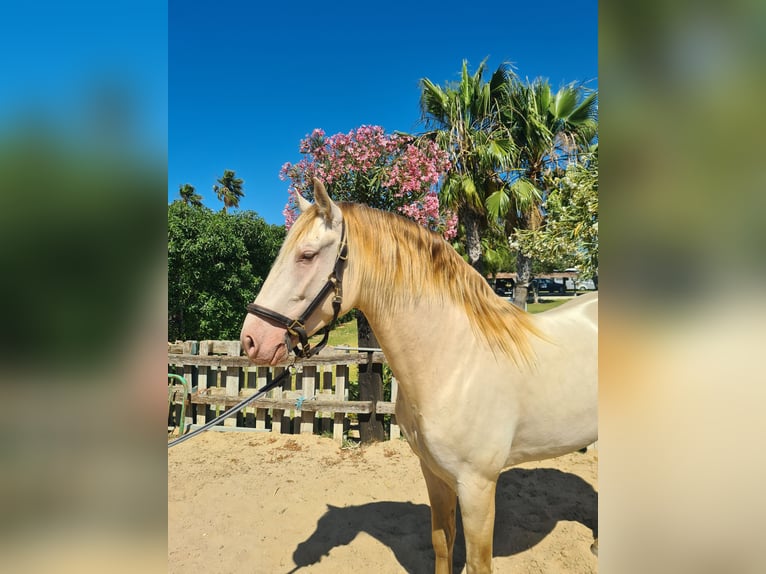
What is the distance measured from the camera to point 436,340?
175 centimetres

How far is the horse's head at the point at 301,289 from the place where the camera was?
1.57 m

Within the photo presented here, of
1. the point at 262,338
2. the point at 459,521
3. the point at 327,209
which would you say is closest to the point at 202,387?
the point at 459,521

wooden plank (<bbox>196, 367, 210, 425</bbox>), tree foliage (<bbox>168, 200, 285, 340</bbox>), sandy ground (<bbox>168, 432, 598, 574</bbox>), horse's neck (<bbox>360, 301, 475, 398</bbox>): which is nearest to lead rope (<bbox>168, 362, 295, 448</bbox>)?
horse's neck (<bbox>360, 301, 475, 398</bbox>)

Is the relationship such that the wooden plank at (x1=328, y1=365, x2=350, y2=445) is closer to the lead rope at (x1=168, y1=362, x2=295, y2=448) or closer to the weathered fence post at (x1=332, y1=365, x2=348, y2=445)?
the weathered fence post at (x1=332, y1=365, x2=348, y2=445)

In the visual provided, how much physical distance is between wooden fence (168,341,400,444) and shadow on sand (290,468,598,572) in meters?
1.48

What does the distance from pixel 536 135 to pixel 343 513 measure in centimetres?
599

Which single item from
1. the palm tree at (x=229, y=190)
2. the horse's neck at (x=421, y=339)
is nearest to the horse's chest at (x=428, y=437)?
the horse's neck at (x=421, y=339)

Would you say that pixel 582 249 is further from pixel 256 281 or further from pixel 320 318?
pixel 256 281

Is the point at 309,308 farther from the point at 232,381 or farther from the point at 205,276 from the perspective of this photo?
the point at 205,276

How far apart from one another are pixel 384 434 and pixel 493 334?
3.46m
